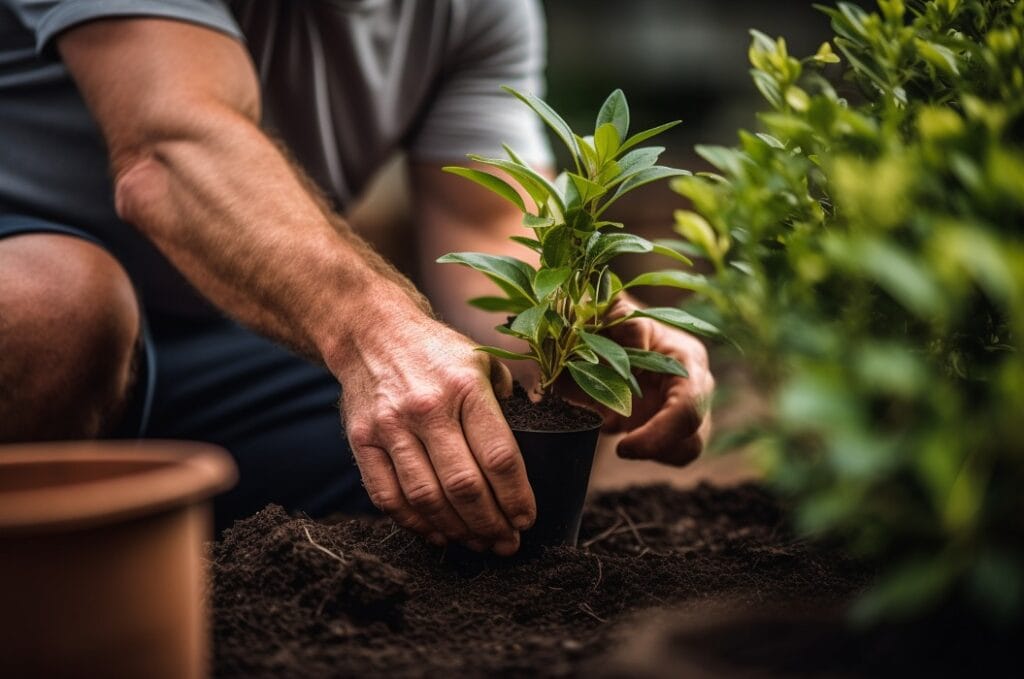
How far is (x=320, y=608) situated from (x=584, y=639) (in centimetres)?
30

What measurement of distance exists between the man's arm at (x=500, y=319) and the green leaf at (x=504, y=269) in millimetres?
257

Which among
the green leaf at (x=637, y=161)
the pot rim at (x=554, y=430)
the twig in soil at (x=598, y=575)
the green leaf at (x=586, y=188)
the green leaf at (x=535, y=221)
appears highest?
the green leaf at (x=637, y=161)

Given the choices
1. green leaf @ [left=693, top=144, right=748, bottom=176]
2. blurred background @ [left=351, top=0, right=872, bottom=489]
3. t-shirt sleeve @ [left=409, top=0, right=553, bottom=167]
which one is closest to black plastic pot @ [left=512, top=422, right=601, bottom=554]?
green leaf @ [left=693, top=144, right=748, bottom=176]

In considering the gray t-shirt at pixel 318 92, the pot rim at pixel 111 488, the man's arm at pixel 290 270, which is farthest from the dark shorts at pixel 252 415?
the pot rim at pixel 111 488

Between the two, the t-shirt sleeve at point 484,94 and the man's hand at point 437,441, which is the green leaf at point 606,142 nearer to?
the man's hand at point 437,441

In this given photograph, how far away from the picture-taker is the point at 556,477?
140 cm

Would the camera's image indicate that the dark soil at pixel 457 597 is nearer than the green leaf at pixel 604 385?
Yes

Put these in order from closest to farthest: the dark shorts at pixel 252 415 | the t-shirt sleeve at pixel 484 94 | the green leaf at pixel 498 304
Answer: the green leaf at pixel 498 304 < the dark shorts at pixel 252 415 < the t-shirt sleeve at pixel 484 94

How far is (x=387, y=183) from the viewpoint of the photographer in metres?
4.29

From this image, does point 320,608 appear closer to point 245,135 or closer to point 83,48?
point 245,135

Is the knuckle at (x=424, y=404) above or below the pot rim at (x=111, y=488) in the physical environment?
below

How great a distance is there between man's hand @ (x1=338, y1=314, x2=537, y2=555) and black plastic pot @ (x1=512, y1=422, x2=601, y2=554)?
60mm

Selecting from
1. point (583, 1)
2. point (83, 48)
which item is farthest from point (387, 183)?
point (583, 1)

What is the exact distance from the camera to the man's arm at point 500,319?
65.4 inches
